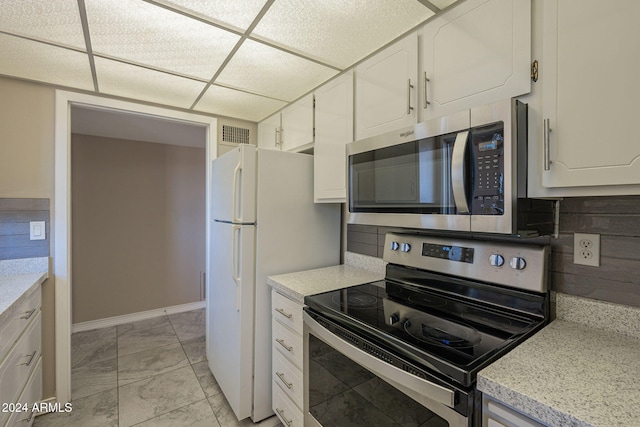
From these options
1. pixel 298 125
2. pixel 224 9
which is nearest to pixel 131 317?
pixel 298 125

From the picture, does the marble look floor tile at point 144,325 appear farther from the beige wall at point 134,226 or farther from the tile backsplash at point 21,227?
the tile backsplash at point 21,227

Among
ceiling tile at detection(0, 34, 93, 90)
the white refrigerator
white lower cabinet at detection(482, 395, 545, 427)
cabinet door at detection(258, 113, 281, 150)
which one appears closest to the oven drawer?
the white refrigerator

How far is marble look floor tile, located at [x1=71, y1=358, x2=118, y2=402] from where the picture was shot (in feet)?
7.11

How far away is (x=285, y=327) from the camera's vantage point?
1.67m

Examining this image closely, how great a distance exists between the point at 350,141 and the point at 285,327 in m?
1.13

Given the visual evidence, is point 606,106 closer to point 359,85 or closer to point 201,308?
point 359,85

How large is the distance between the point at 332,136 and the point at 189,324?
286cm

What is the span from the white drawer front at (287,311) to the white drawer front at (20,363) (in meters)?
1.23

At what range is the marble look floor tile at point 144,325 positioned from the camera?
10.7ft

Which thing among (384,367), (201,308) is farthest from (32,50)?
(201,308)

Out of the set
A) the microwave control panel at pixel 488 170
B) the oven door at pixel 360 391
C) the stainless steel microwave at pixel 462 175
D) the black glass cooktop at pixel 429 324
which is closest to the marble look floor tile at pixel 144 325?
the oven door at pixel 360 391

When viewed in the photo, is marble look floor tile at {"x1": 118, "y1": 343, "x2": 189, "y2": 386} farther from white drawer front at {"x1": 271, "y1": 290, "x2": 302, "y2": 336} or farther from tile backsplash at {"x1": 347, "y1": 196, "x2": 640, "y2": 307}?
tile backsplash at {"x1": 347, "y1": 196, "x2": 640, "y2": 307}

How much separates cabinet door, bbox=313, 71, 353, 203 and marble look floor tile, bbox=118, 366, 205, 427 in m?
1.69

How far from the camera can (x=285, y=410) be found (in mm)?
1666
